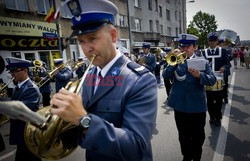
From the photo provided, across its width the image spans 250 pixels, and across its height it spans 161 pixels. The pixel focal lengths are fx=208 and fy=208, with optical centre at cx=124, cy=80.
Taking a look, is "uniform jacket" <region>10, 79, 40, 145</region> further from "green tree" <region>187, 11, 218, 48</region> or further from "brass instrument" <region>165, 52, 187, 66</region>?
"green tree" <region>187, 11, 218, 48</region>

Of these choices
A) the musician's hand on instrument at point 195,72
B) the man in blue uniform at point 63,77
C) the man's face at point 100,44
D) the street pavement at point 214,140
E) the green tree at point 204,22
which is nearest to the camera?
the man's face at point 100,44

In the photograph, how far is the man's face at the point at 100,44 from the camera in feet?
4.93

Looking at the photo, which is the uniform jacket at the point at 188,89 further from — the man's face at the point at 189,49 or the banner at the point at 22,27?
the banner at the point at 22,27

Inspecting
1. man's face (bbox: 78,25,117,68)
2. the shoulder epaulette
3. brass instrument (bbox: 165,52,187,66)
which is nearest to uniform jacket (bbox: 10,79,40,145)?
man's face (bbox: 78,25,117,68)

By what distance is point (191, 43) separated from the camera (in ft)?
12.3

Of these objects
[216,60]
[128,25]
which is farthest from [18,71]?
[128,25]

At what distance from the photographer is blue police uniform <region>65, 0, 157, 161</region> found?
3.85ft

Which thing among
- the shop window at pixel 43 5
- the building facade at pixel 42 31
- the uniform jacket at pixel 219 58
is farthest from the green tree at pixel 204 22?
the uniform jacket at pixel 219 58

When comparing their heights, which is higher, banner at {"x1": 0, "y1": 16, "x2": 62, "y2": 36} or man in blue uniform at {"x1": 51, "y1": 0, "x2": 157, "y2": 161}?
banner at {"x1": 0, "y1": 16, "x2": 62, "y2": 36}

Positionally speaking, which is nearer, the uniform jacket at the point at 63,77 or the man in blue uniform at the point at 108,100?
the man in blue uniform at the point at 108,100

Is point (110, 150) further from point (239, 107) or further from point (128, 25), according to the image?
point (128, 25)

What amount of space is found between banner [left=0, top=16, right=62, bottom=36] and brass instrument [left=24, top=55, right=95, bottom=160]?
1485 cm

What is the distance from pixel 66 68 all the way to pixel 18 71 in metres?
3.78

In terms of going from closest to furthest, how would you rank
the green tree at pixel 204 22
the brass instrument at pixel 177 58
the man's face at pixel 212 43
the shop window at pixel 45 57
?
the brass instrument at pixel 177 58 → the man's face at pixel 212 43 → the shop window at pixel 45 57 → the green tree at pixel 204 22
